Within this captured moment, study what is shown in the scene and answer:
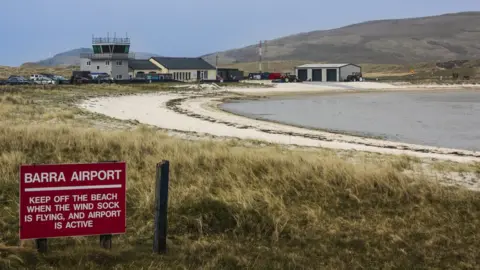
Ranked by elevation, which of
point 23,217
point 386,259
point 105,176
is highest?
point 105,176

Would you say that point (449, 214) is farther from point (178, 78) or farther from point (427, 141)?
point (178, 78)

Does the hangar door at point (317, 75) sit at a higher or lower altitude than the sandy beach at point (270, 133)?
higher

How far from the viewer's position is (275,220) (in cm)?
720

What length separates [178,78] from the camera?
9138 cm

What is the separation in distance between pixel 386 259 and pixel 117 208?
2.92m

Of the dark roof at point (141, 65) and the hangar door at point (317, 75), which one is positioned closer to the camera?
the dark roof at point (141, 65)

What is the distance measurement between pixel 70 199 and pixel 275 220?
8.81 feet

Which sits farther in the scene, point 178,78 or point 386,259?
point 178,78

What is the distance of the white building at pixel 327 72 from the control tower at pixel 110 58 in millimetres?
37096

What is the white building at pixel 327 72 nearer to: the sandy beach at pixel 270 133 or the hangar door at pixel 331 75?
the hangar door at pixel 331 75

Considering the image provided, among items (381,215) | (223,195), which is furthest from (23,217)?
(381,215)

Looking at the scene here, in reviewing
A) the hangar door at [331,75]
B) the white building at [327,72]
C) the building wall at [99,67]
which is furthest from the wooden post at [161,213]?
the hangar door at [331,75]

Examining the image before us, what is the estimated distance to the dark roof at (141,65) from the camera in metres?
88.9

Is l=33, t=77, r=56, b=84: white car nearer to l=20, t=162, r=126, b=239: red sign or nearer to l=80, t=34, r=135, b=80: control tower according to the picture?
l=80, t=34, r=135, b=80: control tower
